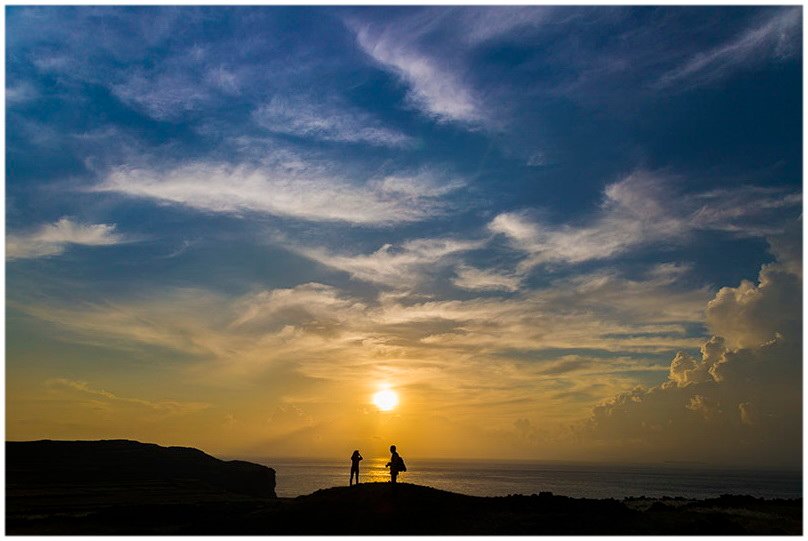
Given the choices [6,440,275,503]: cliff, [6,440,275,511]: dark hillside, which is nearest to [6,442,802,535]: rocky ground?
[6,440,275,511]: dark hillside

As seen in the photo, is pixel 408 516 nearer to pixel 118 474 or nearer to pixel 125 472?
pixel 118 474

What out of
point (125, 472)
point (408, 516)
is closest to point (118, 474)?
point (125, 472)

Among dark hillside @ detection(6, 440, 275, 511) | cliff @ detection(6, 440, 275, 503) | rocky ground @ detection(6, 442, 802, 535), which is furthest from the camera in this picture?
cliff @ detection(6, 440, 275, 503)

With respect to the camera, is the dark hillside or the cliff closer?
the dark hillside

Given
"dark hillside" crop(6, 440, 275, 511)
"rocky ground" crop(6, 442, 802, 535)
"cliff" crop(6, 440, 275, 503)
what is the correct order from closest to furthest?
"rocky ground" crop(6, 442, 802, 535)
"dark hillside" crop(6, 440, 275, 511)
"cliff" crop(6, 440, 275, 503)

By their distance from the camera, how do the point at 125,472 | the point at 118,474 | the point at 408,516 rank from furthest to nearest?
the point at 125,472 < the point at 118,474 < the point at 408,516

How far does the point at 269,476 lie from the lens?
10012cm

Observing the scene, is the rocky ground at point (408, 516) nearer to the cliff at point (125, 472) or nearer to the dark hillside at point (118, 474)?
the dark hillside at point (118, 474)

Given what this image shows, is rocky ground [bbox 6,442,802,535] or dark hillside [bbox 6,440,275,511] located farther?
dark hillside [bbox 6,440,275,511]

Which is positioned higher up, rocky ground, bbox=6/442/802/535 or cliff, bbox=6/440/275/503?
cliff, bbox=6/440/275/503

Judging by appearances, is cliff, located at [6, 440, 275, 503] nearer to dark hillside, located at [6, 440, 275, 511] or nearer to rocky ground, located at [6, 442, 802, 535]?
dark hillside, located at [6, 440, 275, 511]

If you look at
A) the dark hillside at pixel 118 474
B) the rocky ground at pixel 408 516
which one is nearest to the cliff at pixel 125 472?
the dark hillside at pixel 118 474

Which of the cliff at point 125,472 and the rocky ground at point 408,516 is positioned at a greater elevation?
the cliff at point 125,472

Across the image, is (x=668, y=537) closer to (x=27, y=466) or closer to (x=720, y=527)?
(x=720, y=527)
